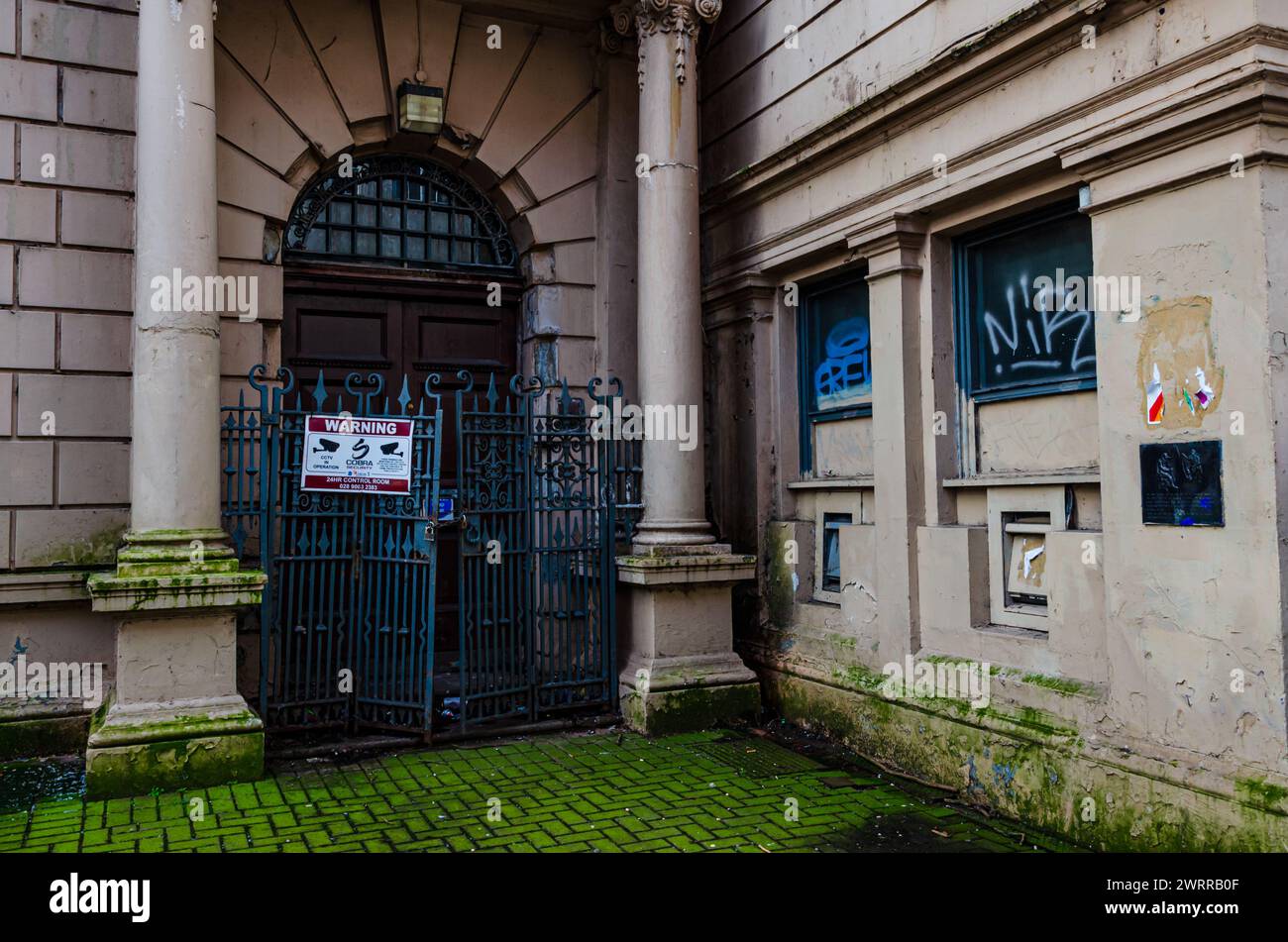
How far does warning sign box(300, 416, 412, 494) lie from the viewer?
24.0 ft

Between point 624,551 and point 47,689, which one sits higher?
point 624,551

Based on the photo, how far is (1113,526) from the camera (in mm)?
5383

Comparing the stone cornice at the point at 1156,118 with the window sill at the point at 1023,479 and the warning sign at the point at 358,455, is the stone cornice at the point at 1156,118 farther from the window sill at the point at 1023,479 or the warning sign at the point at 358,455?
the warning sign at the point at 358,455

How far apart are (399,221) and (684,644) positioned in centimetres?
454

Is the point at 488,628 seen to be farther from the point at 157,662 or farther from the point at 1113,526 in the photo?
the point at 1113,526

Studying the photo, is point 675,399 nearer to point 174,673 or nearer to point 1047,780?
point 1047,780

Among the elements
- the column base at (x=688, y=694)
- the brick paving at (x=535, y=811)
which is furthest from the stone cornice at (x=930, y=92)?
the brick paving at (x=535, y=811)

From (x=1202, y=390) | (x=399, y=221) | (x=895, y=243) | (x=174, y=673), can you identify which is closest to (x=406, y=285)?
(x=399, y=221)

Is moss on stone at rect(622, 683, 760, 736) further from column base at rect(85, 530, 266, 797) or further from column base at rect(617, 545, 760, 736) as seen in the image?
column base at rect(85, 530, 266, 797)

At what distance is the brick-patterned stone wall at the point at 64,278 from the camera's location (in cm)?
741

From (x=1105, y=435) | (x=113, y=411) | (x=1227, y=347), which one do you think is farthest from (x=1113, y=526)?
(x=113, y=411)

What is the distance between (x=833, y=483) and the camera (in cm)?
Result: 796

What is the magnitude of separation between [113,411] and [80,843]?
137 inches

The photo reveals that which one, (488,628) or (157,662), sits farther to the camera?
(488,628)
